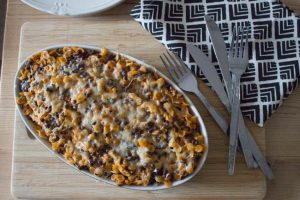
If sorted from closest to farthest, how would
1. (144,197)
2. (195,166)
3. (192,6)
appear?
(195,166) < (144,197) < (192,6)

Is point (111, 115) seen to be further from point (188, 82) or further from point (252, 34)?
point (252, 34)

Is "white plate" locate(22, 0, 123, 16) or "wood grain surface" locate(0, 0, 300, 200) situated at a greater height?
"white plate" locate(22, 0, 123, 16)

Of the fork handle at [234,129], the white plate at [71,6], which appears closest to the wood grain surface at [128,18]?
the white plate at [71,6]

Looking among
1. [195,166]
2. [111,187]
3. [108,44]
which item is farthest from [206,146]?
[108,44]

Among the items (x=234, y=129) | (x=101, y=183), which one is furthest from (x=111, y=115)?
(x=234, y=129)

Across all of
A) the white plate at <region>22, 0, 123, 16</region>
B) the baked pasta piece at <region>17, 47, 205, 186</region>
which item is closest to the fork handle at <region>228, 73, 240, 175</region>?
the baked pasta piece at <region>17, 47, 205, 186</region>

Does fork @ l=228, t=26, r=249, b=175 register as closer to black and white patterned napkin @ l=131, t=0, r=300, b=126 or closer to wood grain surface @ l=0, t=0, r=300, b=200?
black and white patterned napkin @ l=131, t=0, r=300, b=126

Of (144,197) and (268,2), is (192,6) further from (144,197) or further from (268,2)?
(144,197)
